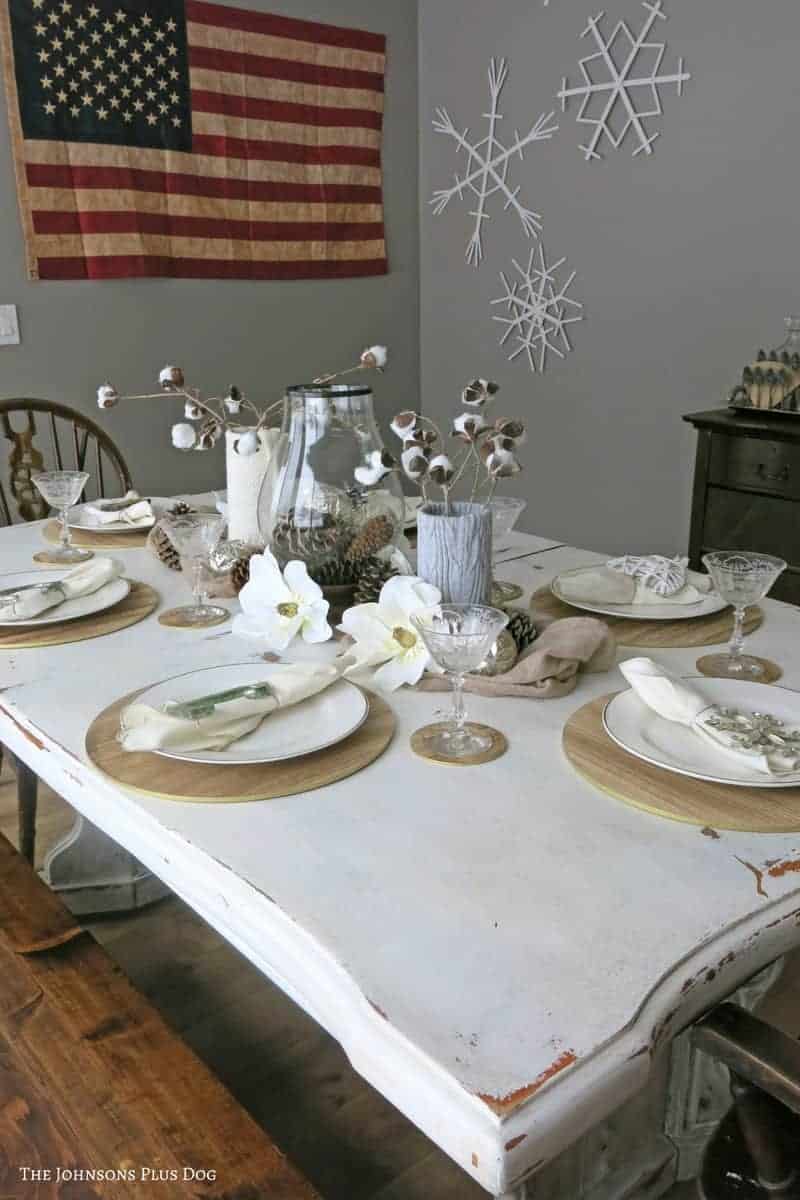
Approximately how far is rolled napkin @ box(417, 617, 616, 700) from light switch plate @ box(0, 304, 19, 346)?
2.09 meters

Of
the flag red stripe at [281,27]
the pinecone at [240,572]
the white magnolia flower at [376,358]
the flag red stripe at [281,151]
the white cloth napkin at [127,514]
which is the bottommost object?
the white cloth napkin at [127,514]

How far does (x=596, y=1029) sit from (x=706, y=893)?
166mm

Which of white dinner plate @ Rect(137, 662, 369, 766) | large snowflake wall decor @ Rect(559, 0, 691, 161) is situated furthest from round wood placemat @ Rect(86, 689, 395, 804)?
large snowflake wall decor @ Rect(559, 0, 691, 161)

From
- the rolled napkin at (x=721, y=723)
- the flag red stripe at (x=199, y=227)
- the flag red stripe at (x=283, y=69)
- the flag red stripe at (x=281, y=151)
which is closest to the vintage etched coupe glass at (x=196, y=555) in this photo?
the rolled napkin at (x=721, y=723)

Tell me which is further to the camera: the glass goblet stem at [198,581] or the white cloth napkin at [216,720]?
the glass goblet stem at [198,581]

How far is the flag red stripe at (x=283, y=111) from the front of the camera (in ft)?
9.42

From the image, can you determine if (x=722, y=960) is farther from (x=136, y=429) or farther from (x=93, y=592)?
(x=136, y=429)

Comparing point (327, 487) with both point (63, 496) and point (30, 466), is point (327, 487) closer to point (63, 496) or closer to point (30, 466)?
point (63, 496)

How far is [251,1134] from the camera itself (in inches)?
30.4

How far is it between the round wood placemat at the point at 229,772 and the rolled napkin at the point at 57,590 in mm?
372

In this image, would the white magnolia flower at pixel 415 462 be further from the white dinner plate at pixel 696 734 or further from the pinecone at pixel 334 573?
the white dinner plate at pixel 696 734

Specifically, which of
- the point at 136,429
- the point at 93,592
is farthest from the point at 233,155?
the point at 93,592

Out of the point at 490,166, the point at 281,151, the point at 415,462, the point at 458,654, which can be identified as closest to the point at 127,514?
the point at 415,462

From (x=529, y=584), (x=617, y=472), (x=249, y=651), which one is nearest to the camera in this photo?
(x=249, y=651)
